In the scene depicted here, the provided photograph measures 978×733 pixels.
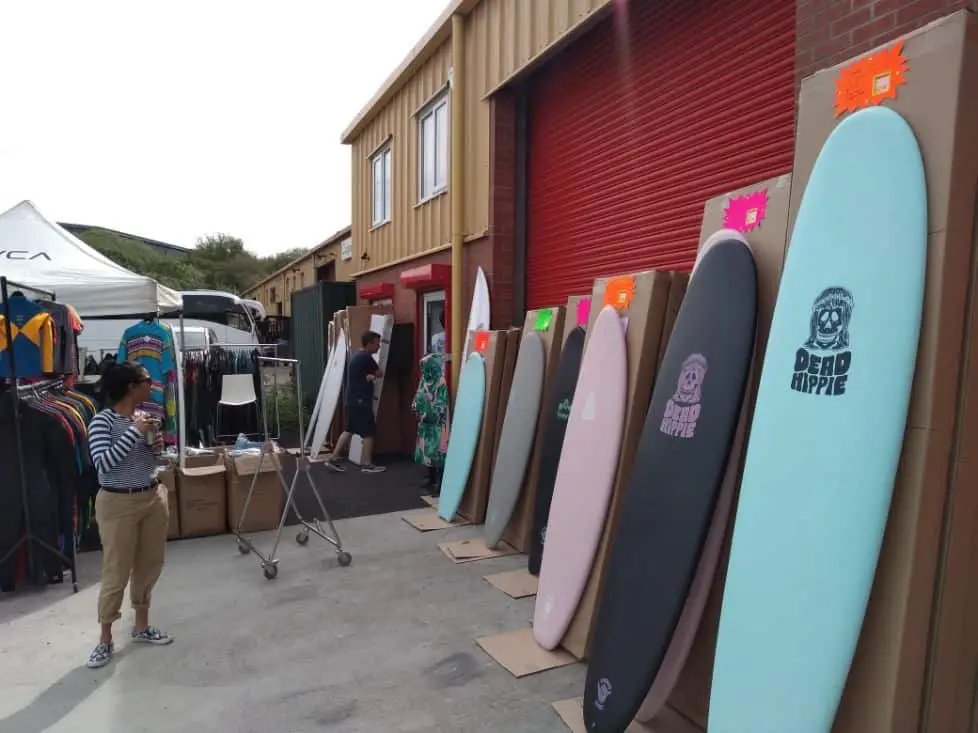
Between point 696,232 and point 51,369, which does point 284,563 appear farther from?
point 696,232

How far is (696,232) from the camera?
3.88 meters

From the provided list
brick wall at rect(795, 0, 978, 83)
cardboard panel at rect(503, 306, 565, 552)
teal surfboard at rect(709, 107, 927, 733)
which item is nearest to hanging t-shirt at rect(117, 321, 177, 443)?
cardboard panel at rect(503, 306, 565, 552)

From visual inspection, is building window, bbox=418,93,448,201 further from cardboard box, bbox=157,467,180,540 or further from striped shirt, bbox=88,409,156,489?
striped shirt, bbox=88,409,156,489

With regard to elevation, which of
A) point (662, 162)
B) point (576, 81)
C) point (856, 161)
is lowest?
point (856, 161)

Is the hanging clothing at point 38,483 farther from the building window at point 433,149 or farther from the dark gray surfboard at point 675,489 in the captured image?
the building window at point 433,149

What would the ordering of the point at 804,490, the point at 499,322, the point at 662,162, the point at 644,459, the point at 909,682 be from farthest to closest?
the point at 499,322 → the point at 662,162 → the point at 644,459 → the point at 804,490 → the point at 909,682

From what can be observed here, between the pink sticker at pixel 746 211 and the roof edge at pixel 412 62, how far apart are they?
15.1ft

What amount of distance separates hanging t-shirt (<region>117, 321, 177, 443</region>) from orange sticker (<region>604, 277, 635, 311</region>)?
4044 millimetres

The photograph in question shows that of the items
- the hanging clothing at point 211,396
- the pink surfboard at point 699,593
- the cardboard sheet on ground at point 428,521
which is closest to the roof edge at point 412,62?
the hanging clothing at point 211,396

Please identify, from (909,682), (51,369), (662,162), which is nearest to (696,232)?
(662,162)

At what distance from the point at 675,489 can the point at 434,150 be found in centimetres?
607

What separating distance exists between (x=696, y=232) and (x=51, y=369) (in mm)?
4137

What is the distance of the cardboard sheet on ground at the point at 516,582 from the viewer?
3469mm

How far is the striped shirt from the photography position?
2.71m
